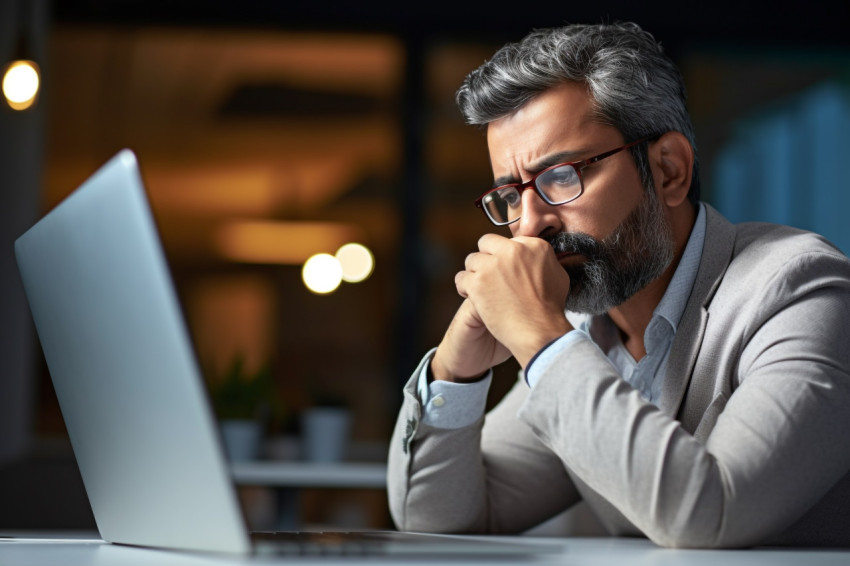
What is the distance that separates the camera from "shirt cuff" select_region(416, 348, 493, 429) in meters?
1.36

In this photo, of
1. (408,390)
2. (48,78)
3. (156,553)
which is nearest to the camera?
(156,553)

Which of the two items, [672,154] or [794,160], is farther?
[794,160]

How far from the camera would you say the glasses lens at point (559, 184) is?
138 cm

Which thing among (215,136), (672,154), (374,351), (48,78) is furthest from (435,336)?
(672,154)

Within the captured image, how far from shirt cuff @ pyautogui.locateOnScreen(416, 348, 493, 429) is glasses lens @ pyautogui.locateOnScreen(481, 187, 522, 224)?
289 millimetres

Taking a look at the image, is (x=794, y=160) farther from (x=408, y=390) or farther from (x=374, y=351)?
(x=408, y=390)

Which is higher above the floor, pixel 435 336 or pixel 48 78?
pixel 48 78

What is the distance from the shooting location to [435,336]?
4.52 metres

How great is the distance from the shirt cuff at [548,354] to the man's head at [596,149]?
0.36 m

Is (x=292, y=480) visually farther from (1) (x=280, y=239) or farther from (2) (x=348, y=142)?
(2) (x=348, y=142)

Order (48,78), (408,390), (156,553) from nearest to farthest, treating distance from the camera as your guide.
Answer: (156,553) < (408,390) < (48,78)

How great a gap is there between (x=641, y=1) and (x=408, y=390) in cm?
371

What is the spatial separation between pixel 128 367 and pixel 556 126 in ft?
2.75

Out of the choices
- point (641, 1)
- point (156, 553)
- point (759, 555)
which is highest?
point (641, 1)
